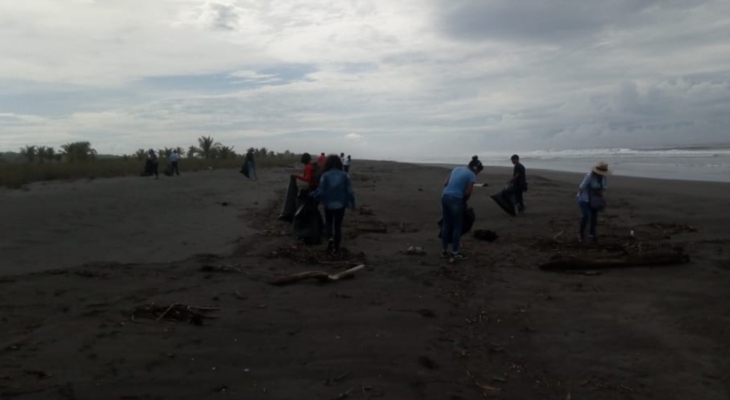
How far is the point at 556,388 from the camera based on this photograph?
5.37 metres

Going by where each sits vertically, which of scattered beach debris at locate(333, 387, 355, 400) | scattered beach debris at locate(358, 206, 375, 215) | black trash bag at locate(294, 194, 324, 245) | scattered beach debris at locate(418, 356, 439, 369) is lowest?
scattered beach debris at locate(418, 356, 439, 369)

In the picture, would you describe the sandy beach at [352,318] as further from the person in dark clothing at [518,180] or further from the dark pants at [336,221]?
the person in dark clothing at [518,180]

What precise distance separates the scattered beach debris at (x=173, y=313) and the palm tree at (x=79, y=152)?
40251mm

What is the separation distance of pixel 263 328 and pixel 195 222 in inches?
349

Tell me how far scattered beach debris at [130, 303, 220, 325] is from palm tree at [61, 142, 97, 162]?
4025 cm

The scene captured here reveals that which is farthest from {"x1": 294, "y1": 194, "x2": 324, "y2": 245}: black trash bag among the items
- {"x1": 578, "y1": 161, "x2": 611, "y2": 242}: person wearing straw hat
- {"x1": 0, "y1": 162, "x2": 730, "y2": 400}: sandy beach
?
{"x1": 578, "y1": 161, "x2": 611, "y2": 242}: person wearing straw hat

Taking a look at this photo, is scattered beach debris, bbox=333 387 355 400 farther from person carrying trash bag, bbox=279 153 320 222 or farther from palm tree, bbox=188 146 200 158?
palm tree, bbox=188 146 200 158

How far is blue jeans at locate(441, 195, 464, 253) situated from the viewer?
35.2 ft

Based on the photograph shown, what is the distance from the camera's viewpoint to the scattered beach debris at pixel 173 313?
6551mm

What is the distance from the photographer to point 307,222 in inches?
471

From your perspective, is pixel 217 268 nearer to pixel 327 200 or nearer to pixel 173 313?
pixel 327 200

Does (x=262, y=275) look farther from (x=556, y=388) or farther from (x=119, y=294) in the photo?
(x=556, y=388)

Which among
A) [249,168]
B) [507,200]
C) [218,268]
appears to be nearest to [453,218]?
[218,268]

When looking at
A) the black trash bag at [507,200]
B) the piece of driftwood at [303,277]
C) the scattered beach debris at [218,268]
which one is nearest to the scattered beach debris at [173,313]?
the piece of driftwood at [303,277]
